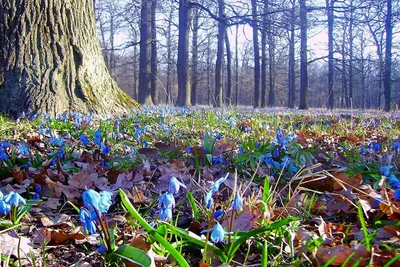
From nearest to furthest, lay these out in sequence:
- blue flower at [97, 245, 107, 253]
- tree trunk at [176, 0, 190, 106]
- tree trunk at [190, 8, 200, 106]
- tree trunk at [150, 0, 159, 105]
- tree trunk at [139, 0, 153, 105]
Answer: blue flower at [97, 245, 107, 253] → tree trunk at [176, 0, 190, 106] → tree trunk at [139, 0, 153, 105] → tree trunk at [150, 0, 159, 105] → tree trunk at [190, 8, 200, 106]

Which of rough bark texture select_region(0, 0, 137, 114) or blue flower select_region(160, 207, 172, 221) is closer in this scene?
blue flower select_region(160, 207, 172, 221)

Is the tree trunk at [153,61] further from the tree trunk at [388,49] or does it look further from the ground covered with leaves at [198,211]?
the ground covered with leaves at [198,211]

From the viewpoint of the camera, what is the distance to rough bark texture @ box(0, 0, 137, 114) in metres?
4.54

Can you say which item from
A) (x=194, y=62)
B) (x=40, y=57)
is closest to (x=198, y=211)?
(x=40, y=57)

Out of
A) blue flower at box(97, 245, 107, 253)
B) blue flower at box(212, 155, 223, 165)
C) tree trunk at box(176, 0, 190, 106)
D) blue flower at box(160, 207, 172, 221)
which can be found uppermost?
tree trunk at box(176, 0, 190, 106)

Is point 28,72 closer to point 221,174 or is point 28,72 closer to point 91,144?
point 91,144

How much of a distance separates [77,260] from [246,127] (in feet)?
10.5

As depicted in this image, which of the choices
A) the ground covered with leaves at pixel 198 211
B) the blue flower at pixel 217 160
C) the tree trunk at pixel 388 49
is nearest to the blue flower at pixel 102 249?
the ground covered with leaves at pixel 198 211

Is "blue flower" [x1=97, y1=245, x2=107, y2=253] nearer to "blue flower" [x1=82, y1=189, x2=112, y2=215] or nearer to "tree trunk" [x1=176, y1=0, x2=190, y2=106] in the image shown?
"blue flower" [x1=82, y1=189, x2=112, y2=215]

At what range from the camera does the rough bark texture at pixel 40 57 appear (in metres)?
4.54

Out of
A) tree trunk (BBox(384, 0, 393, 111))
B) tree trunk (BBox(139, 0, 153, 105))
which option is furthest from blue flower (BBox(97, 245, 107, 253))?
tree trunk (BBox(384, 0, 393, 111))

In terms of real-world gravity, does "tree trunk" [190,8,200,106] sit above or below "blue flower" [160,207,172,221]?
above

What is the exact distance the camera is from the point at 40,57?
4598mm

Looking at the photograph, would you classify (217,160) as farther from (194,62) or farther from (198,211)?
(194,62)
